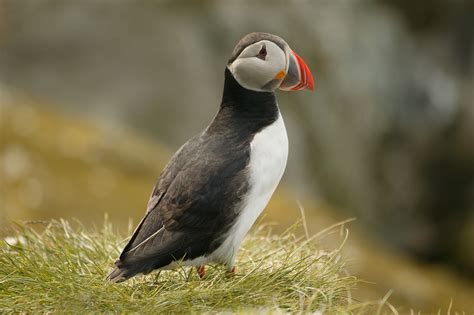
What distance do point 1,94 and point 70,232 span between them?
8.84 meters

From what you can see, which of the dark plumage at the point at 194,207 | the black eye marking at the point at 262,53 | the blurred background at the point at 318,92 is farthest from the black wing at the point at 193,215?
the blurred background at the point at 318,92

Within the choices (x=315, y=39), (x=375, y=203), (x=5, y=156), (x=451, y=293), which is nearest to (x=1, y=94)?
(x=5, y=156)

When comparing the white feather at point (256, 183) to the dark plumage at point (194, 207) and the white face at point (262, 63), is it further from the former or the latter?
A: the white face at point (262, 63)

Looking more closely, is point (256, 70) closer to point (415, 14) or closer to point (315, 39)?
point (315, 39)

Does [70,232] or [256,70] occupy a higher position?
[256,70]

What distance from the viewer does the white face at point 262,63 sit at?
5.26 metres

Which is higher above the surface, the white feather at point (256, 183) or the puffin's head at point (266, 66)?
the puffin's head at point (266, 66)

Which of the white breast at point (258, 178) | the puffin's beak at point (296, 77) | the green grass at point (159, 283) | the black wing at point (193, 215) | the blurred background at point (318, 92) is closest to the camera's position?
the green grass at point (159, 283)

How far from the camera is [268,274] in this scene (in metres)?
5.28

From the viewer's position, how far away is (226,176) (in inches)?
202

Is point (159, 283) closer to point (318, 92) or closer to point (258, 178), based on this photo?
point (258, 178)

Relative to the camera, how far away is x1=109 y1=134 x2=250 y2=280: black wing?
5051mm

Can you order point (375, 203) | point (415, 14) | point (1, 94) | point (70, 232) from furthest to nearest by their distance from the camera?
point (415, 14) → point (375, 203) → point (1, 94) → point (70, 232)

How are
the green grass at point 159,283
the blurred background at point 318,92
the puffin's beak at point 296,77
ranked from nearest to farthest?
the green grass at point 159,283, the puffin's beak at point 296,77, the blurred background at point 318,92
